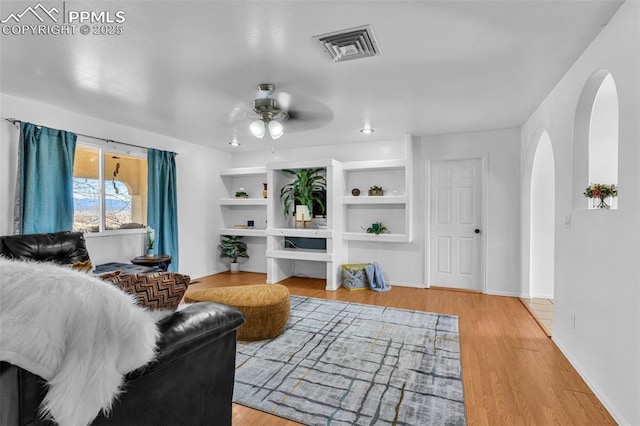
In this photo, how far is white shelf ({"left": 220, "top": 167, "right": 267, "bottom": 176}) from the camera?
5.72m

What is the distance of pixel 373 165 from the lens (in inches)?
194

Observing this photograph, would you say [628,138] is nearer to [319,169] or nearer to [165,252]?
[319,169]

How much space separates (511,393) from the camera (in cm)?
211

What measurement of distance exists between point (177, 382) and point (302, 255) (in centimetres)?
371

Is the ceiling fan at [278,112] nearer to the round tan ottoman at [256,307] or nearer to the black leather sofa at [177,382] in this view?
the round tan ottoman at [256,307]

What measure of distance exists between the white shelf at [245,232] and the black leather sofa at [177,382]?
405cm

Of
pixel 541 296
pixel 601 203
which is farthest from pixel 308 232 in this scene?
pixel 601 203

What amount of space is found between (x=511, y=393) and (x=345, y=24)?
264cm

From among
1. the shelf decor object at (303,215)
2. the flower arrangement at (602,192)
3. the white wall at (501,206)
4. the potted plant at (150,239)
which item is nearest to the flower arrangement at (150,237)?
the potted plant at (150,239)

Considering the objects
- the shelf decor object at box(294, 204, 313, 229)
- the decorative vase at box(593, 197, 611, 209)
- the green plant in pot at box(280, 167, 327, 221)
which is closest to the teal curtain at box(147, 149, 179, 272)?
the green plant in pot at box(280, 167, 327, 221)

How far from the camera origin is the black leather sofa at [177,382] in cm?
85

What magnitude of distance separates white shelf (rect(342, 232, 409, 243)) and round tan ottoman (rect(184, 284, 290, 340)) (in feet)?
7.32

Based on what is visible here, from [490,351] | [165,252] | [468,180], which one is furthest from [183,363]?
[468,180]

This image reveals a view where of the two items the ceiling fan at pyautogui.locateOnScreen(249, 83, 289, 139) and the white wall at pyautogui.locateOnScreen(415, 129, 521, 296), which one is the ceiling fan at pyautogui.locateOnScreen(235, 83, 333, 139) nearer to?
the ceiling fan at pyautogui.locateOnScreen(249, 83, 289, 139)
